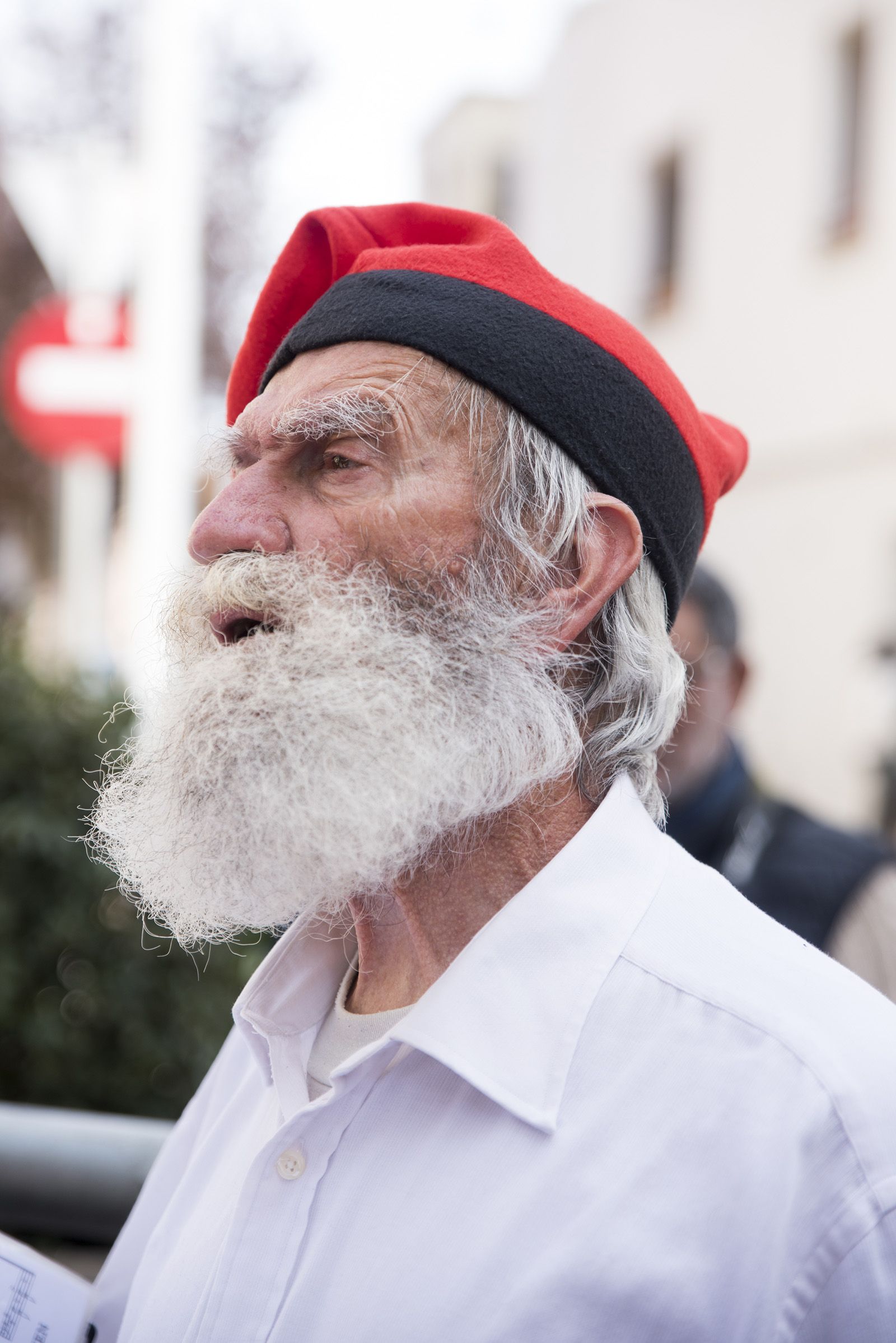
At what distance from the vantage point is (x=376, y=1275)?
146 centimetres

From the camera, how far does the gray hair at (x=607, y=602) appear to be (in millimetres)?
1853

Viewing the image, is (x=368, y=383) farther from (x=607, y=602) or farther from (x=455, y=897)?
(x=455, y=897)

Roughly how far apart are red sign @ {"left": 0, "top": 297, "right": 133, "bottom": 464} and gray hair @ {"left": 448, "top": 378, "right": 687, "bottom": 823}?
162 inches

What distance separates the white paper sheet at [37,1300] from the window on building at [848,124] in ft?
38.4

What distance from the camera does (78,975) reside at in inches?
165

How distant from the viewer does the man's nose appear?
6.04 ft

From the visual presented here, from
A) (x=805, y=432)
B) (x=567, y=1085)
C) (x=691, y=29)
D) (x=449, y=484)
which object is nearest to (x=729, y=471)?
(x=449, y=484)

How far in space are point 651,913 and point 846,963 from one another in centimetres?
130

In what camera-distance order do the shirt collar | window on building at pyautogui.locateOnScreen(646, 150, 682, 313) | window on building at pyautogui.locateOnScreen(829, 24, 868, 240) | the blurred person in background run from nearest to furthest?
the shirt collar, the blurred person in background, window on building at pyautogui.locateOnScreen(829, 24, 868, 240), window on building at pyautogui.locateOnScreen(646, 150, 682, 313)

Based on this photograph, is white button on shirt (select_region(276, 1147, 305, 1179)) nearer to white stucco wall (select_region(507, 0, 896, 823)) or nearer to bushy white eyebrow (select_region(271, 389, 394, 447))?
bushy white eyebrow (select_region(271, 389, 394, 447))

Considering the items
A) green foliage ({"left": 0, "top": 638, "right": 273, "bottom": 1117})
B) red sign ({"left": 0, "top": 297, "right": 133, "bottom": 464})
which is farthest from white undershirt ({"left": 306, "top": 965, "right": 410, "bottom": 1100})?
red sign ({"left": 0, "top": 297, "right": 133, "bottom": 464})

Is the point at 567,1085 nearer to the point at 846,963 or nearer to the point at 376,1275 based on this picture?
the point at 376,1275

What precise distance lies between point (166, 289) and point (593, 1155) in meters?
4.36

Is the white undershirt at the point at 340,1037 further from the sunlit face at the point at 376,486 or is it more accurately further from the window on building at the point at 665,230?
the window on building at the point at 665,230
